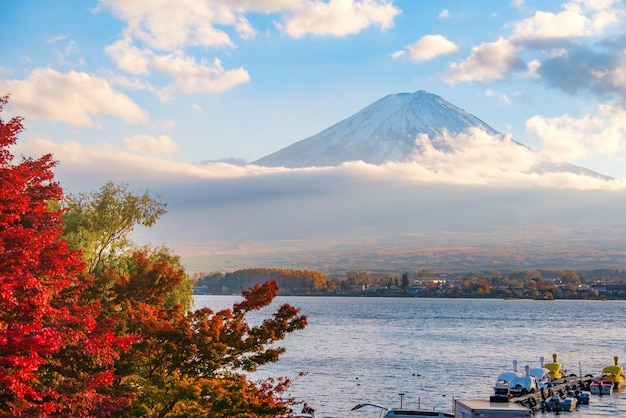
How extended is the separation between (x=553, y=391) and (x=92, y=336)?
184ft

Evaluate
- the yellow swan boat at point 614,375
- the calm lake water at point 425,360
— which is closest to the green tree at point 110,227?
the calm lake water at point 425,360

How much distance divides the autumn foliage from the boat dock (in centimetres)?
4066

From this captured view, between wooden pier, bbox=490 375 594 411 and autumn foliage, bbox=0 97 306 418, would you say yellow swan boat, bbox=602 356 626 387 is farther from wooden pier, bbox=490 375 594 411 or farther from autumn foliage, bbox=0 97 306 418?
autumn foliage, bbox=0 97 306 418

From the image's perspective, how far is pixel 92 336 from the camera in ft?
58.3

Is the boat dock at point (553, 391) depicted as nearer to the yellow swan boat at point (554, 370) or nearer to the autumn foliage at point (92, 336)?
the yellow swan boat at point (554, 370)

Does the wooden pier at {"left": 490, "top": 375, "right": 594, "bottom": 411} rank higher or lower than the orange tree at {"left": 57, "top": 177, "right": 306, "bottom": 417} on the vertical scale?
lower

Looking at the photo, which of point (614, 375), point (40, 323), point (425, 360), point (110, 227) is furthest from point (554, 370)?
point (40, 323)

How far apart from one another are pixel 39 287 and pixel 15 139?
469 cm

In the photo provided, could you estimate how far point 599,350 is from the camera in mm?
107438

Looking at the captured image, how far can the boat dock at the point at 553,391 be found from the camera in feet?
199

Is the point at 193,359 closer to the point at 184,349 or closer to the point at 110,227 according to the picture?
the point at 184,349

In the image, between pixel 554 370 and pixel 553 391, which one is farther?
pixel 554 370

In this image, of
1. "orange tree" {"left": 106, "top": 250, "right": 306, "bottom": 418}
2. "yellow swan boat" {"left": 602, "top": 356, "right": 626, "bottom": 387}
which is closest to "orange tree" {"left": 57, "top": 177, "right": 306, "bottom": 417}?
"orange tree" {"left": 106, "top": 250, "right": 306, "bottom": 418}

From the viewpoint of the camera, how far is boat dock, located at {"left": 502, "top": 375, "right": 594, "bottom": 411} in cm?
6063
